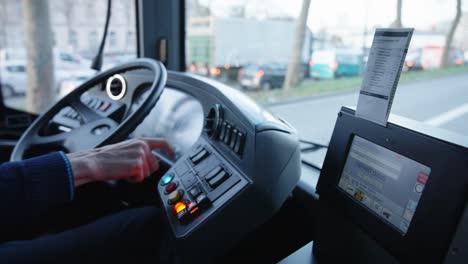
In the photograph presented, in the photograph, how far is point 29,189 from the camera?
836 millimetres

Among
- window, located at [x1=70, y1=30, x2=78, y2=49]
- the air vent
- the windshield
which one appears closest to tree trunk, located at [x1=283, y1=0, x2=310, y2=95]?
the windshield

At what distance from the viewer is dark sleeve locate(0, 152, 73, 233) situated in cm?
83

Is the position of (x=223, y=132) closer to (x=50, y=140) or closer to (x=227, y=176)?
(x=227, y=176)

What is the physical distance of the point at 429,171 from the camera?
1.79ft

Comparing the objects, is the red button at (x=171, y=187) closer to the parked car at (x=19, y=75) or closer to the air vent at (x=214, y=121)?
the air vent at (x=214, y=121)

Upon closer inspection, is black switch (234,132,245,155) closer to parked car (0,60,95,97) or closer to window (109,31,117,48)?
window (109,31,117,48)

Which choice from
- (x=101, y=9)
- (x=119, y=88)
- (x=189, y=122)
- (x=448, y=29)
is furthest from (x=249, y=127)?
(x=101, y=9)

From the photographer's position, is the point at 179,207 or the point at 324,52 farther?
the point at 324,52

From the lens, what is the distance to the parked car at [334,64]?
1282mm

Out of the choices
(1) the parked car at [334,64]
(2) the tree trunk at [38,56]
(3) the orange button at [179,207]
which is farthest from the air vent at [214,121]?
(2) the tree trunk at [38,56]

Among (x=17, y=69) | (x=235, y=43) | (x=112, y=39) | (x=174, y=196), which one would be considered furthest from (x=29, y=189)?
(x=17, y=69)

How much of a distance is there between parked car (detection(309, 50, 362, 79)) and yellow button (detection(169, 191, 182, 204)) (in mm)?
713

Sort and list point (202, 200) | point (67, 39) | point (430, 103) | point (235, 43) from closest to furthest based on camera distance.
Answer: point (202, 200)
point (430, 103)
point (235, 43)
point (67, 39)

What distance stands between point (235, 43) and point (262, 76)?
29 centimetres
